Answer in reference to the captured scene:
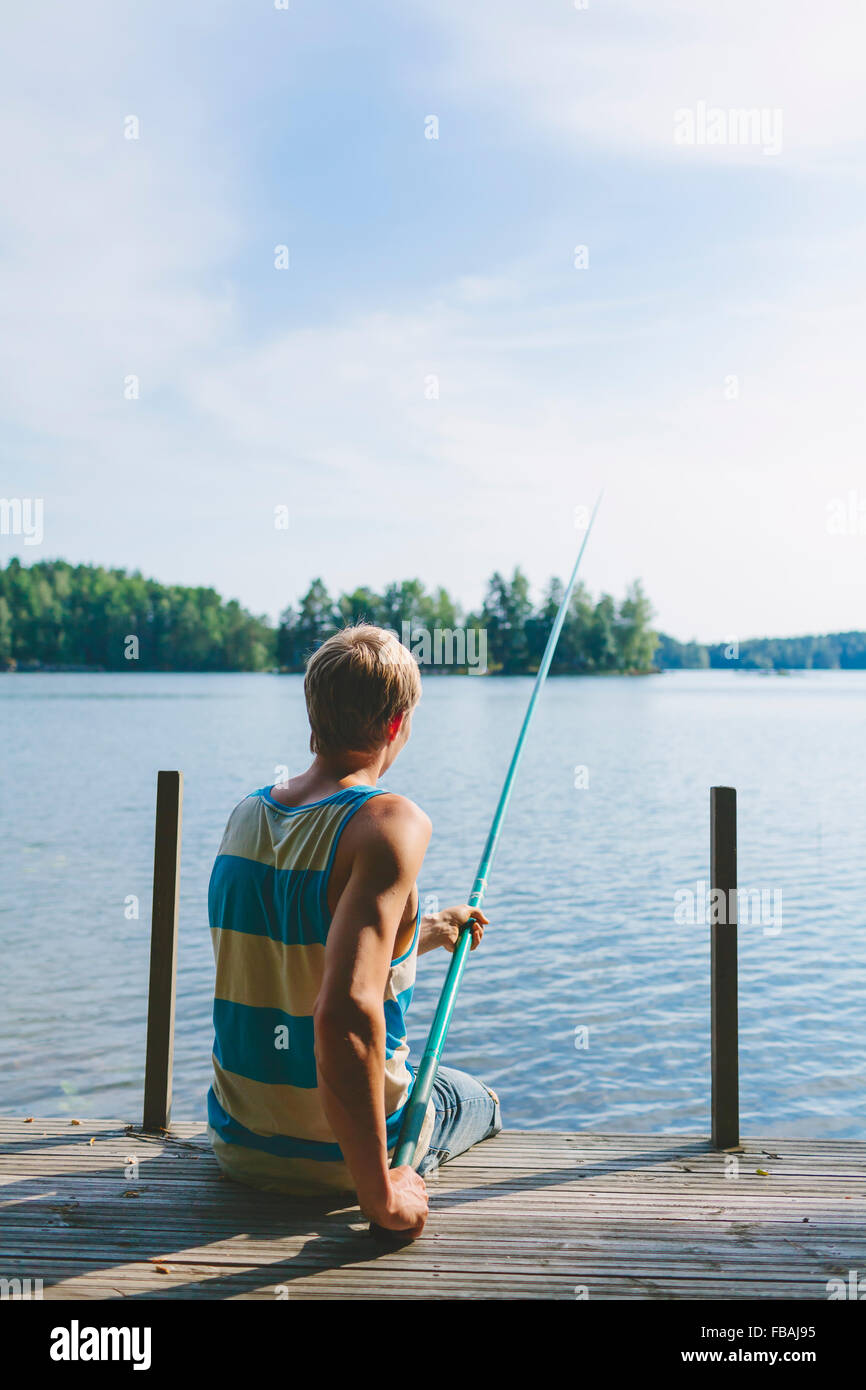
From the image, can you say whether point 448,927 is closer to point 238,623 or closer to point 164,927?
point 164,927

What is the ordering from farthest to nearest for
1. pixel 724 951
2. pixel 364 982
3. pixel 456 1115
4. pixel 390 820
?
pixel 724 951, pixel 456 1115, pixel 390 820, pixel 364 982

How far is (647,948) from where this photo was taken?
946 cm

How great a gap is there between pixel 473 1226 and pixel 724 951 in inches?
47.0

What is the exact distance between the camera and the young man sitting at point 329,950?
200 cm

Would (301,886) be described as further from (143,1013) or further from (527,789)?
(527,789)

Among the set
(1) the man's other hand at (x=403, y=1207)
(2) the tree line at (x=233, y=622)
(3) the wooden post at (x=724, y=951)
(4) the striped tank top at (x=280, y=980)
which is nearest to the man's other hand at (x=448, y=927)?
(4) the striped tank top at (x=280, y=980)

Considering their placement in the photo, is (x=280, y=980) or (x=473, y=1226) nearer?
(x=280, y=980)

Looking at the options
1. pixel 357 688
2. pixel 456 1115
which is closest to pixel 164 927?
pixel 456 1115

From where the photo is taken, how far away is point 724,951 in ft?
10.9

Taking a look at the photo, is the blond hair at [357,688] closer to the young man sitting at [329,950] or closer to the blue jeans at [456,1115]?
the young man sitting at [329,950]

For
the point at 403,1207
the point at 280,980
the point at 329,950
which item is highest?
the point at 329,950

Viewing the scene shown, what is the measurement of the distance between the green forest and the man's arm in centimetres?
6914
